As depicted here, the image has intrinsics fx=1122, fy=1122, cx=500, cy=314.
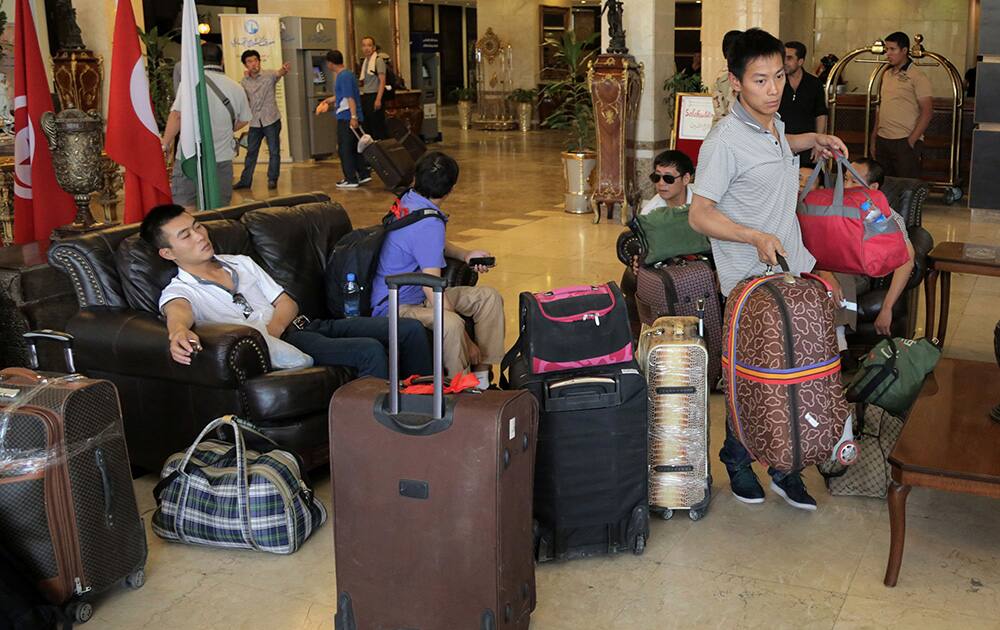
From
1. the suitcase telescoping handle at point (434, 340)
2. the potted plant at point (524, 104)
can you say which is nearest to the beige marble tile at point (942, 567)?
A: the suitcase telescoping handle at point (434, 340)

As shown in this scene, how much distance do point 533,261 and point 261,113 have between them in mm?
6151

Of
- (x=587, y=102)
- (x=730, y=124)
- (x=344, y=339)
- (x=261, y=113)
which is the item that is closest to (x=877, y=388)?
(x=730, y=124)

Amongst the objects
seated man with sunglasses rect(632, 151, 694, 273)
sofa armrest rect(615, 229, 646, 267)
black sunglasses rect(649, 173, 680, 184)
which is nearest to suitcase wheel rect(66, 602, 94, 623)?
sofa armrest rect(615, 229, 646, 267)

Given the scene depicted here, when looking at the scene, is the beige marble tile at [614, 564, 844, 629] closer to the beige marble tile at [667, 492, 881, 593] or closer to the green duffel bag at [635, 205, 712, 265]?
the beige marble tile at [667, 492, 881, 593]

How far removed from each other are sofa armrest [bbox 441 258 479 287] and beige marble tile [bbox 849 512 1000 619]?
2194 mm

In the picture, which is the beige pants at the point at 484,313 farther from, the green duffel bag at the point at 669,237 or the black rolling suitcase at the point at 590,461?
the black rolling suitcase at the point at 590,461

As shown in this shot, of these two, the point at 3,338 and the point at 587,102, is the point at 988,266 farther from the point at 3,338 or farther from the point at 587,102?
the point at 587,102

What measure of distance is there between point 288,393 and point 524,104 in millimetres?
17192

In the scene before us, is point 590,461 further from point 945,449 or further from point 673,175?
point 673,175

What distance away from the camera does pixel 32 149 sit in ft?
18.8

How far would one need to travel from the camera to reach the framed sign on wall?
960 cm

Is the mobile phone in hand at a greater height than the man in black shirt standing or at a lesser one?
lesser

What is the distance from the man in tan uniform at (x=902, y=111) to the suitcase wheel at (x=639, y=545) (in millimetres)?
7155

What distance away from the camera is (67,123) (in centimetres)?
539
